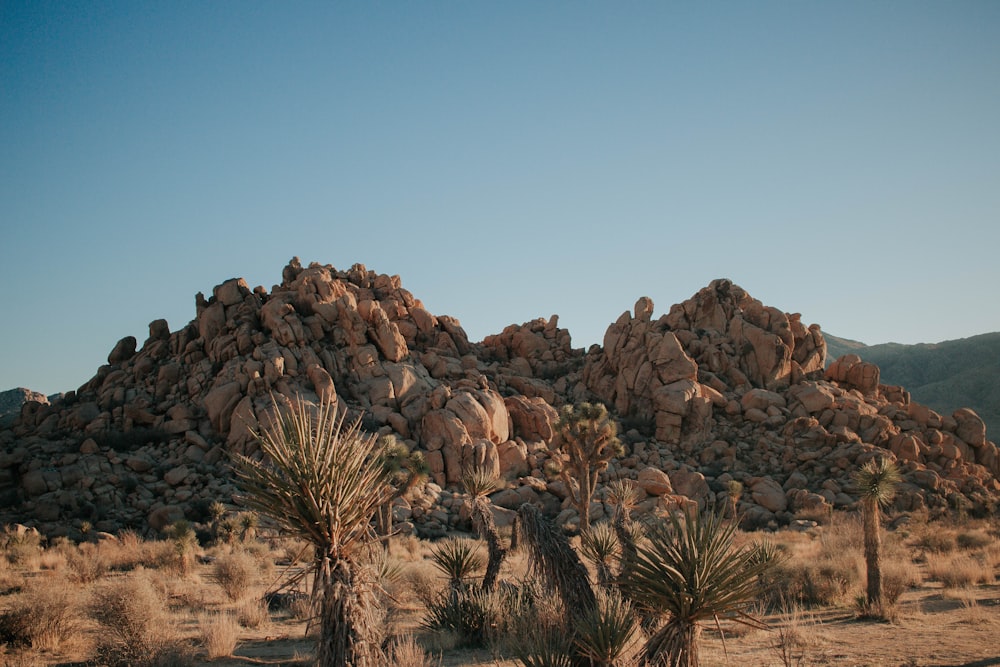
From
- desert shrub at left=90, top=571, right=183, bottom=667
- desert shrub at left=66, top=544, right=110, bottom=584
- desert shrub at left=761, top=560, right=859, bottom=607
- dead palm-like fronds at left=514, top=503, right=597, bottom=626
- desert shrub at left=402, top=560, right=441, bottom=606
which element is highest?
dead palm-like fronds at left=514, top=503, right=597, bottom=626

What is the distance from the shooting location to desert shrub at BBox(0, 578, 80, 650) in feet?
36.0

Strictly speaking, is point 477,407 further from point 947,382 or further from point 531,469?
point 947,382

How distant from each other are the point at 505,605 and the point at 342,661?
20.4ft

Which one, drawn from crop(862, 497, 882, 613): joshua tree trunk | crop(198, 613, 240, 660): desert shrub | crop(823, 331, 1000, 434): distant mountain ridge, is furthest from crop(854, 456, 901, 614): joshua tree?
crop(823, 331, 1000, 434): distant mountain ridge

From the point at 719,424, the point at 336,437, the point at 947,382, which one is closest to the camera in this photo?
the point at 336,437

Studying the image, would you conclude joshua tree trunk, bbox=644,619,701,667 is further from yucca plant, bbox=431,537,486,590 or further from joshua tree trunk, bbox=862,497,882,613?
joshua tree trunk, bbox=862,497,882,613

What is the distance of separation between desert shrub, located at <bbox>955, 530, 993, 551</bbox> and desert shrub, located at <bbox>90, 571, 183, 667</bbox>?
80.6 feet

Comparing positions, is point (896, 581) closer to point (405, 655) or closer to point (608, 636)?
point (608, 636)

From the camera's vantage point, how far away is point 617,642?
26.3 feet

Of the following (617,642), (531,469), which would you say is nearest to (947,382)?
(531,469)

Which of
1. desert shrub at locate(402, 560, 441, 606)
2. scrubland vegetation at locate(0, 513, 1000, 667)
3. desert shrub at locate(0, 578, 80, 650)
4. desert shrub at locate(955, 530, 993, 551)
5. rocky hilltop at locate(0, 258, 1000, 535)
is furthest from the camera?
rocky hilltop at locate(0, 258, 1000, 535)

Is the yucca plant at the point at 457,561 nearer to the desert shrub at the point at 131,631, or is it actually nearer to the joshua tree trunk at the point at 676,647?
the desert shrub at the point at 131,631

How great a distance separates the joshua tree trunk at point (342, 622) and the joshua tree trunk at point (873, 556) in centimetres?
1177

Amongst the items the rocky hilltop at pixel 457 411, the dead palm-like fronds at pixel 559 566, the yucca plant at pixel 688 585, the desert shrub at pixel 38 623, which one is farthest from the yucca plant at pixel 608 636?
the rocky hilltop at pixel 457 411
